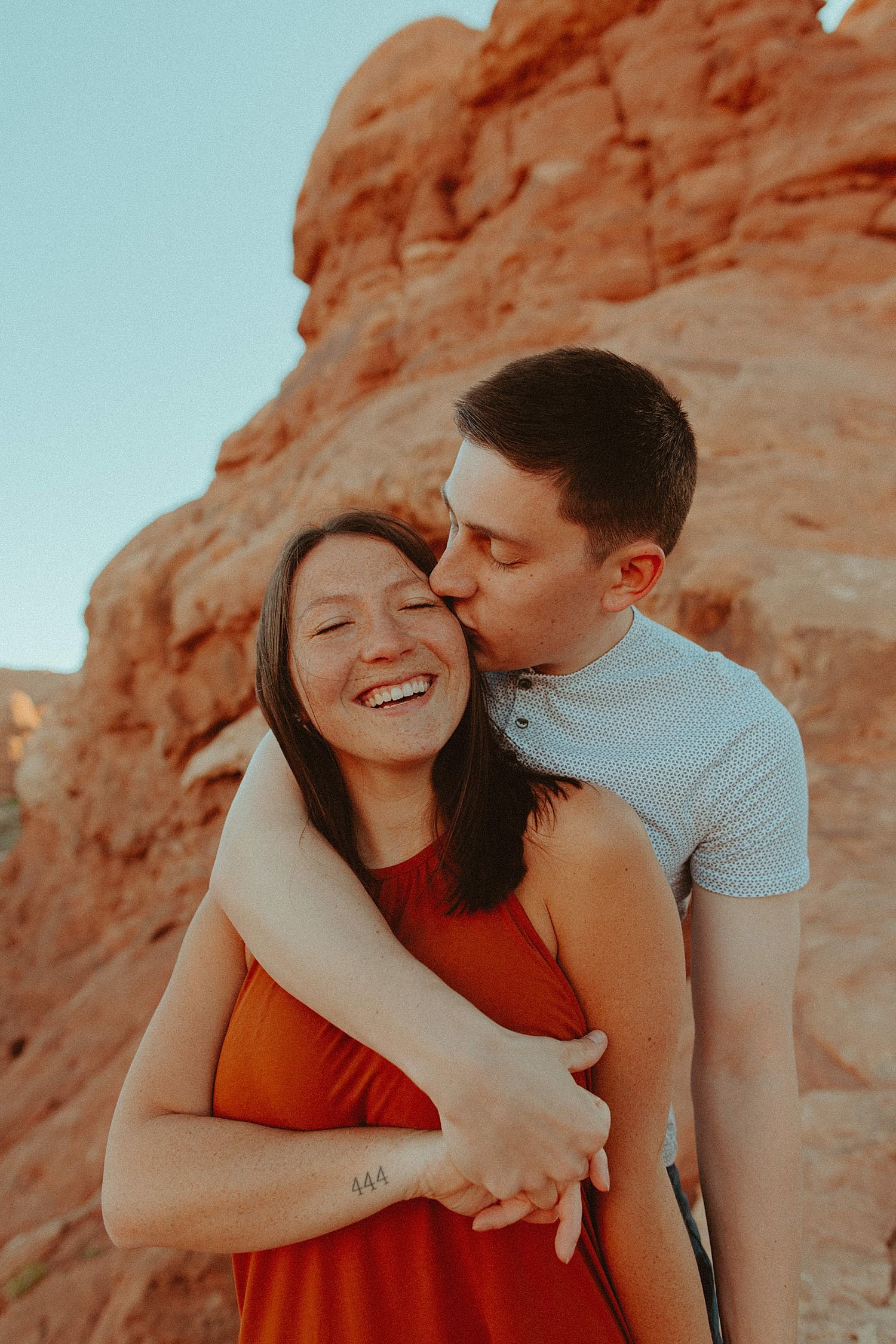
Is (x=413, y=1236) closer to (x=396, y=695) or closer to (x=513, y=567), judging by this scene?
A: (x=396, y=695)

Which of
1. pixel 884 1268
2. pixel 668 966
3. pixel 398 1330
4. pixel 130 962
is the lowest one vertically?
pixel 130 962

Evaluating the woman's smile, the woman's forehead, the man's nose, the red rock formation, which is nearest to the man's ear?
the man's nose

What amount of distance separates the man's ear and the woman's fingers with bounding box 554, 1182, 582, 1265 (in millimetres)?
1246

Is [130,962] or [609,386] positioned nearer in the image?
[609,386]

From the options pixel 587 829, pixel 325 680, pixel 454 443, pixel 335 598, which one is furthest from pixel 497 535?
pixel 454 443

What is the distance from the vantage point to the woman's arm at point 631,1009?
1426 millimetres

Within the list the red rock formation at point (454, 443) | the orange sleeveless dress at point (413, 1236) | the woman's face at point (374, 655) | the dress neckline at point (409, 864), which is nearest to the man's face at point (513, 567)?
the woman's face at point (374, 655)

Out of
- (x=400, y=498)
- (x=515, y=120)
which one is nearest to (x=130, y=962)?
(x=400, y=498)

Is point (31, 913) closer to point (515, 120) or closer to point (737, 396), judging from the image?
point (737, 396)

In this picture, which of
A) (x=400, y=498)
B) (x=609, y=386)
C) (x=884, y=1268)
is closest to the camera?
(x=609, y=386)

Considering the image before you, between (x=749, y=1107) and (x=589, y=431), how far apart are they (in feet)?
4.99

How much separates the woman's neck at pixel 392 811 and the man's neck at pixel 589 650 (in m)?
0.47

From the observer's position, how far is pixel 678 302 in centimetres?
775

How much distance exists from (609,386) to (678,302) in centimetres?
658
